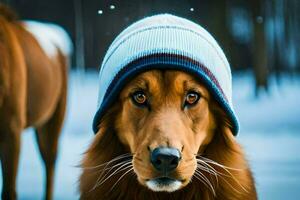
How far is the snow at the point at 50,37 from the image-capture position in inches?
67.0

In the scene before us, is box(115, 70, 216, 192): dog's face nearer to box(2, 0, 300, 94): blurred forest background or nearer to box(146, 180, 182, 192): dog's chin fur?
box(146, 180, 182, 192): dog's chin fur

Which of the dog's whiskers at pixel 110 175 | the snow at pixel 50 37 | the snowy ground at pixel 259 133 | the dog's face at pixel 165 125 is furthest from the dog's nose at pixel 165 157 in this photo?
the snow at pixel 50 37

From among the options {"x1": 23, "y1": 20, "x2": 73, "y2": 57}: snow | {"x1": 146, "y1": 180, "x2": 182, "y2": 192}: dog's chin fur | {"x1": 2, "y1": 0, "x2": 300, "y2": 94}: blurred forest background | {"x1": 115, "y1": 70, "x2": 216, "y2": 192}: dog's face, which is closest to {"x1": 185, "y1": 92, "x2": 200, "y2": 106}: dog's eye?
{"x1": 115, "y1": 70, "x2": 216, "y2": 192}: dog's face

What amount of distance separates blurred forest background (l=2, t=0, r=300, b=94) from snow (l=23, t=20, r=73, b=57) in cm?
3

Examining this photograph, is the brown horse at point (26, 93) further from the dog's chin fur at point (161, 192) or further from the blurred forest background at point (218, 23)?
the dog's chin fur at point (161, 192)

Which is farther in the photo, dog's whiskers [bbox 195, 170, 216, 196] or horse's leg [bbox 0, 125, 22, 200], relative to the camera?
horse's leg [bbox 0, 125, 22, 200]

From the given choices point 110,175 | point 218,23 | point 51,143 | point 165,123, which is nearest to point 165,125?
point 165,123

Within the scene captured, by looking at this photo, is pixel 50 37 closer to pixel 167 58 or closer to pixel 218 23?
pixel 218 23

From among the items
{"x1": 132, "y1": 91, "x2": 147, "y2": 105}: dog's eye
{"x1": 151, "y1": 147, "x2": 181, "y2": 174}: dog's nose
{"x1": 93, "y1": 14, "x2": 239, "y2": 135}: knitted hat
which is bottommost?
{"x1": 151, "y1": 147, "x2": 181, "y2": 174}: dog's nose

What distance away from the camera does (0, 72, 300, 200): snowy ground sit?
1600 millimetres

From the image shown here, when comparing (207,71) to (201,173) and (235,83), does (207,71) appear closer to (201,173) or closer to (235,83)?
(201,173)

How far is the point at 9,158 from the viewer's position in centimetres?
171

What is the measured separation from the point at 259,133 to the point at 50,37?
0.52 meters

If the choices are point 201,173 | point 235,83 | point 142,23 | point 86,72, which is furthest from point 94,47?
point 201,173
